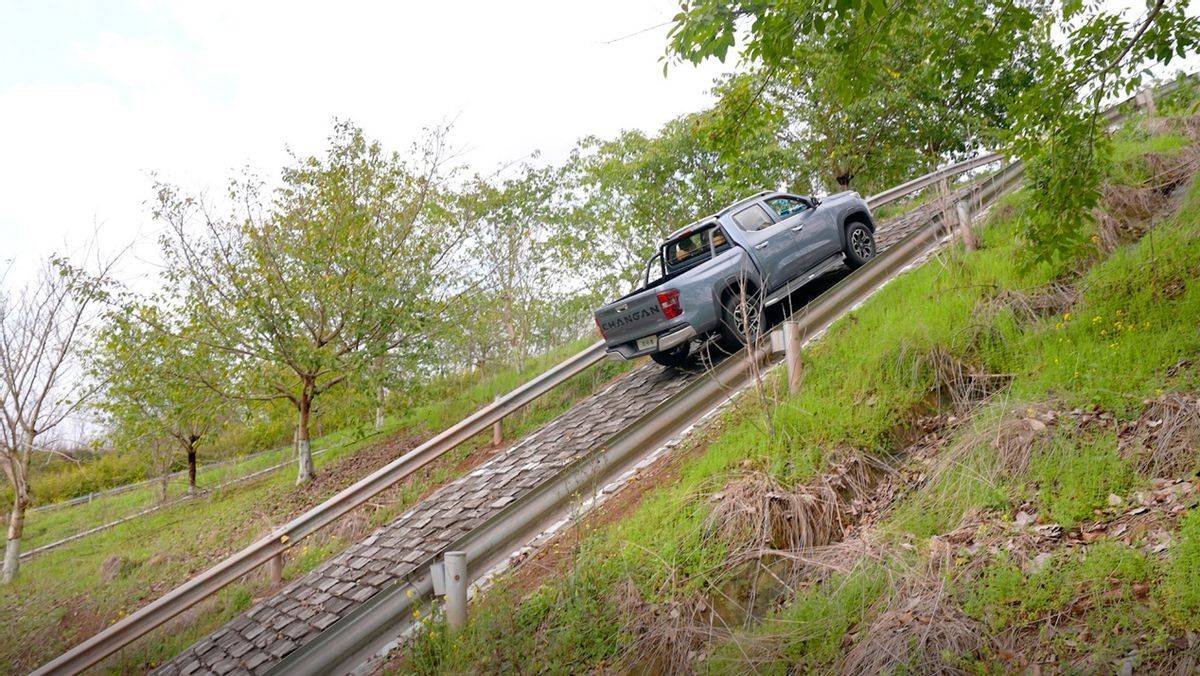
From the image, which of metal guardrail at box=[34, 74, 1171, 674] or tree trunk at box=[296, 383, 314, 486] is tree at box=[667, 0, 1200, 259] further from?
tree trunk at box=[296, 383, 314, 486]

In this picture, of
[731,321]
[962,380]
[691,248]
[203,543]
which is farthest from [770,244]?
[203,543]

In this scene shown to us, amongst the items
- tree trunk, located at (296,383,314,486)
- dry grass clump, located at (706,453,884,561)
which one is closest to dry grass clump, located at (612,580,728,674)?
dry grass clump, located at (706,453,884,561)

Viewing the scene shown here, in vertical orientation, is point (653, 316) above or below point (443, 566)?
above

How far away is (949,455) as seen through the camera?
4543 mm

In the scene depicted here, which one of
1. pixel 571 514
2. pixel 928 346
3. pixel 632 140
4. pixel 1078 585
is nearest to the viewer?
pixel 1078 585

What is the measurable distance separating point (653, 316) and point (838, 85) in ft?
10.4

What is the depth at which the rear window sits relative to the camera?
8875 mm

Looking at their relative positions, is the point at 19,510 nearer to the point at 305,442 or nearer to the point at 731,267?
the point at 305,442

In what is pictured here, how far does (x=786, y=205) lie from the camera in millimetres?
9531

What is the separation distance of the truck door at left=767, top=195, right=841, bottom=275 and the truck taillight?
2.16 m

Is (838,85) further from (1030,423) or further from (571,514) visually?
(571,514)

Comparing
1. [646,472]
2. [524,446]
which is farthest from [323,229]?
[646,472]

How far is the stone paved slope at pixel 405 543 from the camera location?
6.30 meters

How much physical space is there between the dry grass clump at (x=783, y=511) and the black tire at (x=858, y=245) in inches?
216
